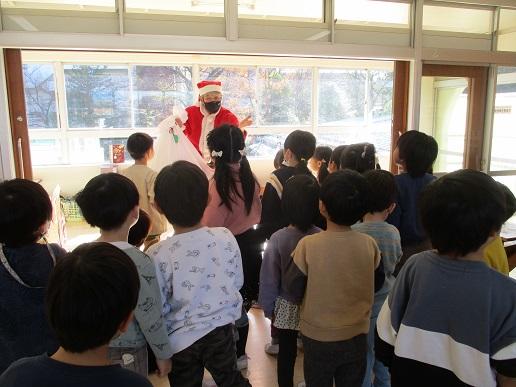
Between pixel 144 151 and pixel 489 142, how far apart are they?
10.6ft

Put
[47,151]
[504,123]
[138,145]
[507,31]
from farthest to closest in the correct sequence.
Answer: [47,151] → [504,123] → [507,31] → [138,145]

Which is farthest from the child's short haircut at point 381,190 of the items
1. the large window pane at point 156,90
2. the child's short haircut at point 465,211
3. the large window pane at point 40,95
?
the large window pane at point 40,95

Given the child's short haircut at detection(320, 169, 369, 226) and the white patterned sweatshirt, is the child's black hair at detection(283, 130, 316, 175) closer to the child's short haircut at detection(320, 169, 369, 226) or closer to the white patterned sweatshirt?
the child's short haircut at detection(320, 169, 369, 226)

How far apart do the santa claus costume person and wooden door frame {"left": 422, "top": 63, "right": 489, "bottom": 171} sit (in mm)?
2055

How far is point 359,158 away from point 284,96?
16.4 feet

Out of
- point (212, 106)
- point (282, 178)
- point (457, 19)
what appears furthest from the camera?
point (457, 19)

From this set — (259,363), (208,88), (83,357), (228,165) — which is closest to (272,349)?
(259,363)

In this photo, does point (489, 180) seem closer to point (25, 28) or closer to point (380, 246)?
point (380, 246)

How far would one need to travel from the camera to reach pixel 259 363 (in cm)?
220

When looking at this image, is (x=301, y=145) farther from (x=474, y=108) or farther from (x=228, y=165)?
(x=474, y=108)

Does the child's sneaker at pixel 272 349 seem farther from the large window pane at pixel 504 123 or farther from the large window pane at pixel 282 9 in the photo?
the large window pane at pixel 504 123

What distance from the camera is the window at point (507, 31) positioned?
3797mm

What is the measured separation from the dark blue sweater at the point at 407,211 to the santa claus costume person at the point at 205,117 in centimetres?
137

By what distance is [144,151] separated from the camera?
104 inches
